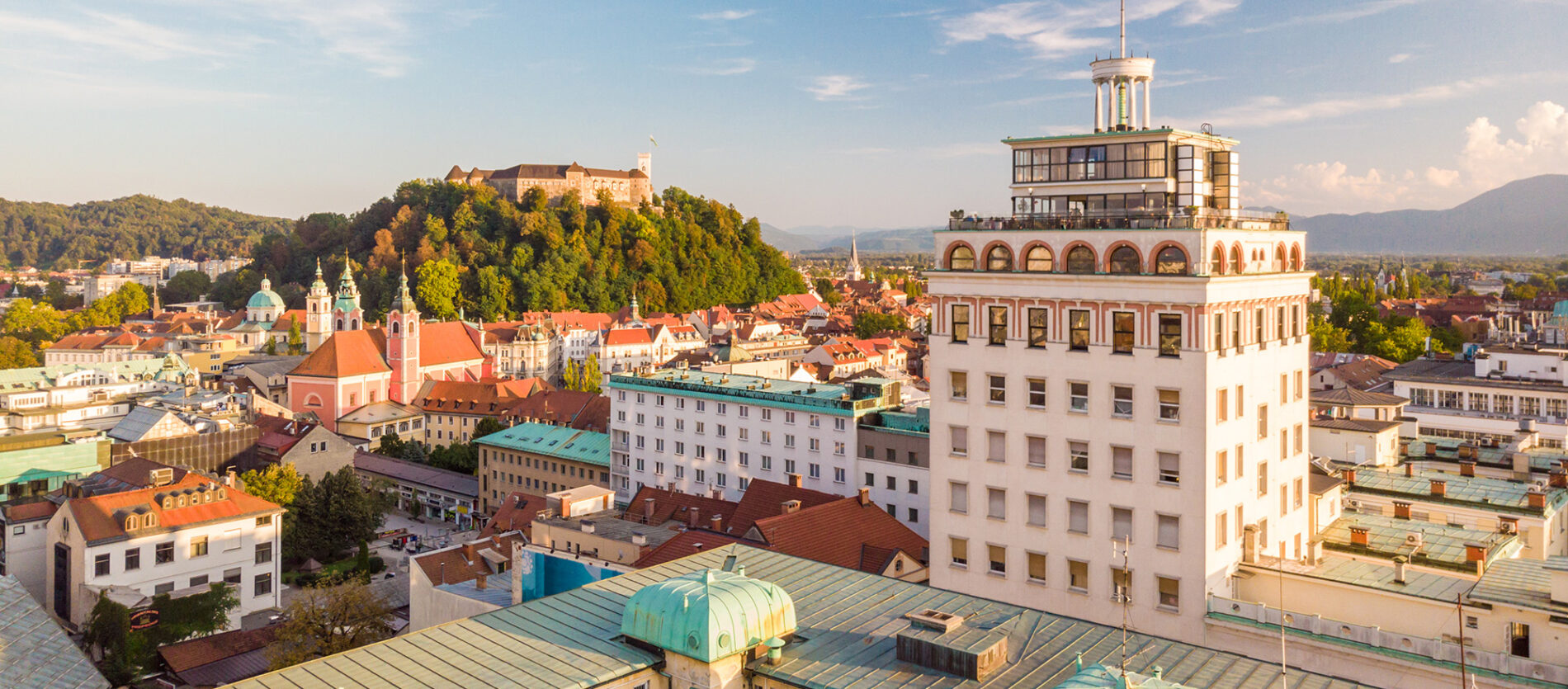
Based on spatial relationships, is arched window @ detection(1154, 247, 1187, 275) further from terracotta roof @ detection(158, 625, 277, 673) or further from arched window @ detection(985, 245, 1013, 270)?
terracotta roof @ detection(158, 625, 277, 673)

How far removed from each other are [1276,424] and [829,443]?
23408 millimetres

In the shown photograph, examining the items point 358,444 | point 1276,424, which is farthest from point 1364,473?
point 358,444

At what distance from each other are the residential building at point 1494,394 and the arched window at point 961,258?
27.1 meters

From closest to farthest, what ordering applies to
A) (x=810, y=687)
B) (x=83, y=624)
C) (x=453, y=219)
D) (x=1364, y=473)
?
(x=810, y=687), (x=1364, y=473), (x=83, y=624), (x=453, y=219)

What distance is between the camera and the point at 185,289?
154 meters

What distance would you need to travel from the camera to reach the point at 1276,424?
71.1 ft

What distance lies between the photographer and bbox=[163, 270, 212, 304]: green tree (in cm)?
15425

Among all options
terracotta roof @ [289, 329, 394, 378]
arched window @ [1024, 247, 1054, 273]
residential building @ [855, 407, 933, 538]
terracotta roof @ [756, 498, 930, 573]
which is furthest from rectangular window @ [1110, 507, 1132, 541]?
terracotta roof @ [289, 329, 394, 378]

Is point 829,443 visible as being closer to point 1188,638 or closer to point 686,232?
point 1188,638

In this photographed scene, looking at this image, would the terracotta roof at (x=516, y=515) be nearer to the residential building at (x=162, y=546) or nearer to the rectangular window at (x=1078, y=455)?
the residential building at (x=162, y=546)

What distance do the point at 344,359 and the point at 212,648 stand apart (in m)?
47.2

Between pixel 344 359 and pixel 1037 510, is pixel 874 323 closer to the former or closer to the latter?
pixel 344 359

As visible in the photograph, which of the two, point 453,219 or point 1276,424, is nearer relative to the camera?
point 1276,424

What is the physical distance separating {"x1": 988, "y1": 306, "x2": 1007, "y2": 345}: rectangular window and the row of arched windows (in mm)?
809
